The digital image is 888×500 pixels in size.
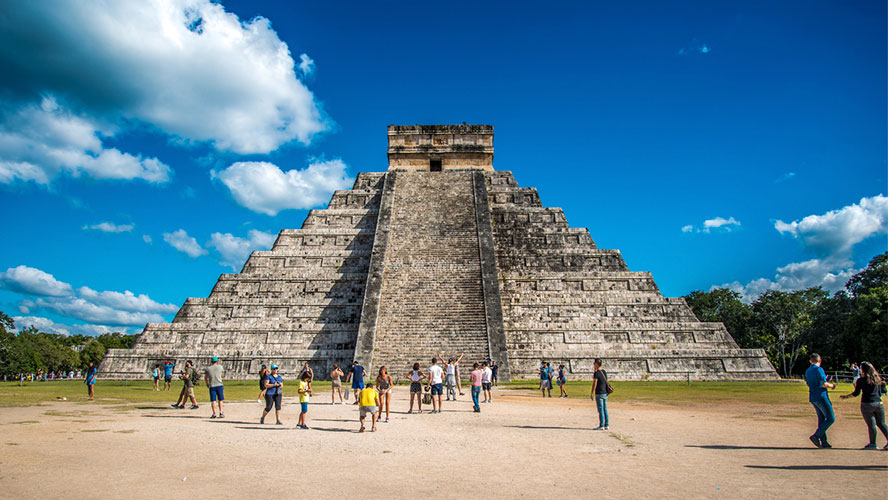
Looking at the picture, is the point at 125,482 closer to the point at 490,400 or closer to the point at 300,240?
the point at 490,400

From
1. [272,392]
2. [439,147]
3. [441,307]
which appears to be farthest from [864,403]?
[439,147]

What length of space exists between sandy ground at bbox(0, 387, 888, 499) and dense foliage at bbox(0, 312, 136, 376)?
22.1 meters

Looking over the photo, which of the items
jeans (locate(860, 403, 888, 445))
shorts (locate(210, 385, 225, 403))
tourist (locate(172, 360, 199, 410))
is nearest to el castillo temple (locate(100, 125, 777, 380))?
tourist (locate(172, 360, 199, 410))

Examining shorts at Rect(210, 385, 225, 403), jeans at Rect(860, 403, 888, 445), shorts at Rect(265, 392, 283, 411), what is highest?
shorts at Rect(210, 385, 225, 403)

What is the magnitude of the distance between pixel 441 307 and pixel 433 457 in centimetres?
1285

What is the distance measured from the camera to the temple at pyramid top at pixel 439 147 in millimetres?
30625

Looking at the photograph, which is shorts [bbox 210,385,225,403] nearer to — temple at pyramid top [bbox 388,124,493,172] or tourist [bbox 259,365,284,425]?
tourist [bbox 259,365,284,425]

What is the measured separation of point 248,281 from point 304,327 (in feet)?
12.2

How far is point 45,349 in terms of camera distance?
46.2 m

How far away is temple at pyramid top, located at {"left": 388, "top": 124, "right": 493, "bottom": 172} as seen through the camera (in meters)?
30.6

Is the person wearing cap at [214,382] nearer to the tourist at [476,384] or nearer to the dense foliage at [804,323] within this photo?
the tourist at [476,384]

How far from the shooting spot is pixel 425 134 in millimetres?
30828

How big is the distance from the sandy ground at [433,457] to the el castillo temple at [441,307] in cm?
813

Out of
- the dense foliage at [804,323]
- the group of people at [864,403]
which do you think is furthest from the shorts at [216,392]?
the dense foliage at [804,323]
